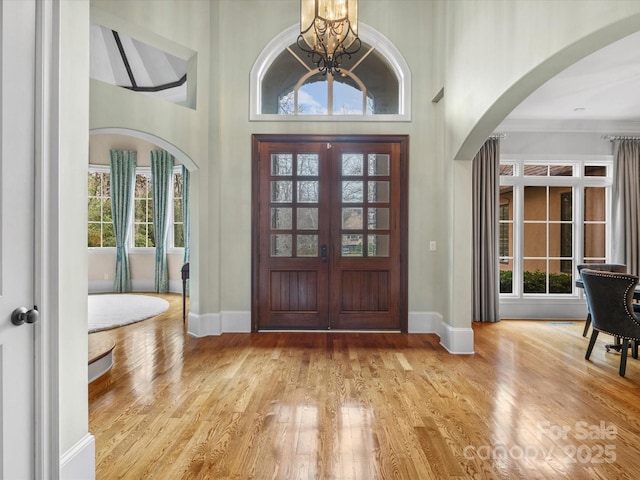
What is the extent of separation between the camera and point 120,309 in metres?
6.14

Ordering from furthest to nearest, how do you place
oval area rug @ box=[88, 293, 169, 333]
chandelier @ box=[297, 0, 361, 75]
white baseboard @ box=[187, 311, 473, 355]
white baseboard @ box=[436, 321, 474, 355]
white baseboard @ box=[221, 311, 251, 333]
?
oval area rug @ box=[88, 293, 169, 333]
white baseboard @ box=[221, 311, 251, 333]
white baseboard @ box=[187, 311, 473, 355]
white baseboard @ box=[436, 321, 474, 355]
chandelier @ box=[297, 0, 361, 75]

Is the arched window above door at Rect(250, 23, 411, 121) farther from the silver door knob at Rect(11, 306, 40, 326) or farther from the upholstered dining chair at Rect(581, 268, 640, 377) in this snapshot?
the silver door knob at Rect(11, 306, 40, 326)

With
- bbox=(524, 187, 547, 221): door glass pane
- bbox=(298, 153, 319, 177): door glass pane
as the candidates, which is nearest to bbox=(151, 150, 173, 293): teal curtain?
bbox=(298, 153, 319, 177): door glass pane

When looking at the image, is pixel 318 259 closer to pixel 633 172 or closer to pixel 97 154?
pixel 633 172

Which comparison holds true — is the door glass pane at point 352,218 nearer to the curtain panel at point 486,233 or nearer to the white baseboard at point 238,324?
the white baseboard at point 238,324

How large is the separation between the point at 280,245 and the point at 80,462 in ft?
10.9

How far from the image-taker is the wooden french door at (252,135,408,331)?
4.89 meters

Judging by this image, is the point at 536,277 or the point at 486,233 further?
the point at 536,277

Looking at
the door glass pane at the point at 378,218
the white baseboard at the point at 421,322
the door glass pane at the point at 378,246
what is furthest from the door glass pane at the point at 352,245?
the white baseboard at the point at 421,322

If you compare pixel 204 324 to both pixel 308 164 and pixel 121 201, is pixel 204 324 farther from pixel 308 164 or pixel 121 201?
pixel 121 201

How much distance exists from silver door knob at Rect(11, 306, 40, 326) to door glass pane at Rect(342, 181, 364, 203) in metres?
3.77

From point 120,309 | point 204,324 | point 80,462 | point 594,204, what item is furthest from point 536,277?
point 120,309

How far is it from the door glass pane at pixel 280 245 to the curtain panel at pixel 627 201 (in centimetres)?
514

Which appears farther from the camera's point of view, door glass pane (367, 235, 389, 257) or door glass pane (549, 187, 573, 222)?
door glass pane (549, 187, 573, 222)
